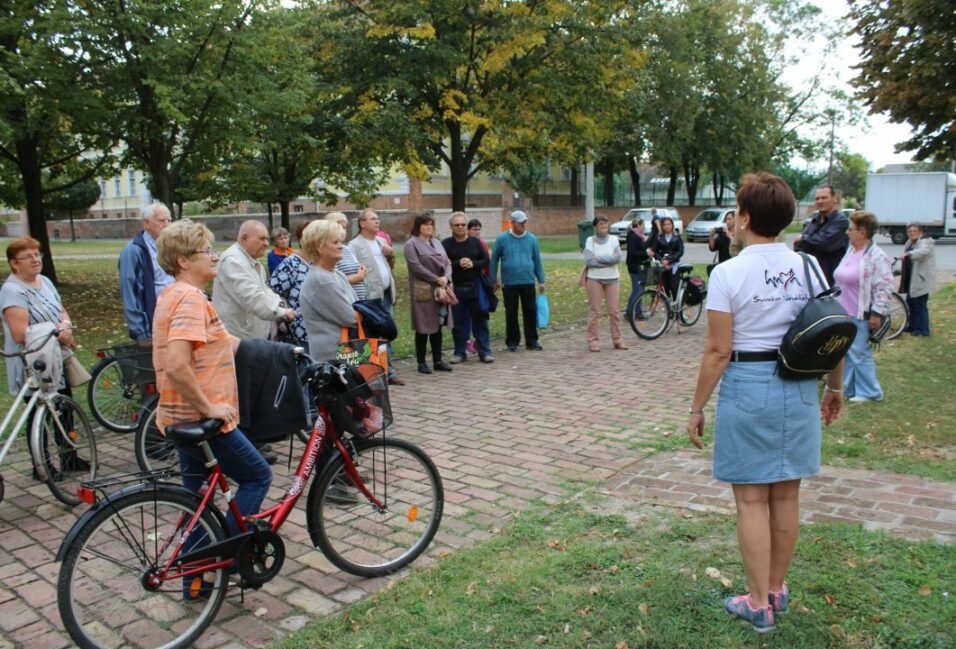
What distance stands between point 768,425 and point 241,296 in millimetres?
4097

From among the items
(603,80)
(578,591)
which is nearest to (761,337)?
(578,591)

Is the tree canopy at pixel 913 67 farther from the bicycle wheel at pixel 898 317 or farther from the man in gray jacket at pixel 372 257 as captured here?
the man in gray jacket at pixel 372 257

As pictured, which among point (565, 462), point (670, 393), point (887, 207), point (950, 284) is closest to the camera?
point (565, 462)

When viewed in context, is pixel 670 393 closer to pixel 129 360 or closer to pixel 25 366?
pixel 129 360

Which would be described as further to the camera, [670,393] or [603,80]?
[603,80]

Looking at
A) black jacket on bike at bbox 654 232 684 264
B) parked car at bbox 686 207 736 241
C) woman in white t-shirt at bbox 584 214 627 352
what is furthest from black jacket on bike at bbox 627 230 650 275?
parked car at bbox 686 207 736 241

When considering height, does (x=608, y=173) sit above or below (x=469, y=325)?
above

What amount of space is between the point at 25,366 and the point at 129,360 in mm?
633

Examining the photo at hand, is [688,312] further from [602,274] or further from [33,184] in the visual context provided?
[33,184]

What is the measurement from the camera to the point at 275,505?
385 centimetres

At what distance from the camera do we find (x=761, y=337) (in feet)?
10.5

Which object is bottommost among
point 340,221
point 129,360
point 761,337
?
point 129,360

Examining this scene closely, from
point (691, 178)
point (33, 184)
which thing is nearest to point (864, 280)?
point (33, 184)

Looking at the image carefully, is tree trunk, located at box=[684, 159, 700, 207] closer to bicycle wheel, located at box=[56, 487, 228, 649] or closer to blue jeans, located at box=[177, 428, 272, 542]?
blue jeans, located at box=[177, 428, 272, 542]
